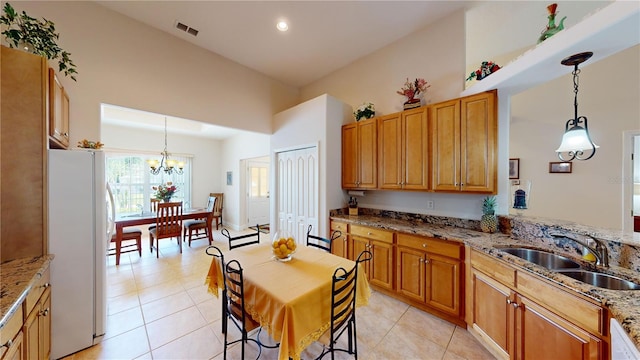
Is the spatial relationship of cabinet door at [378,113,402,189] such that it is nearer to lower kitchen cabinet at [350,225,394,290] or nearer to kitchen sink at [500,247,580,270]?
lower kitchen cabinet at [350,225,394,290]

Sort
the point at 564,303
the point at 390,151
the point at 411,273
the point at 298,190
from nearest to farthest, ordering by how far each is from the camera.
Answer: the point at 564,303
the point at 411,273
the point at 390,151
the point at 298,190

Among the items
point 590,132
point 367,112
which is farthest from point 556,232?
point 590,132

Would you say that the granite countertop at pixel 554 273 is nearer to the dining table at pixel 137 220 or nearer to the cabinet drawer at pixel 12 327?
the cabinet drawer at pixel 12 327

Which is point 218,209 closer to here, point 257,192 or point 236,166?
point 257,192

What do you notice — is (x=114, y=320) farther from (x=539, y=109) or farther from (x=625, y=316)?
(x=539, y=109)

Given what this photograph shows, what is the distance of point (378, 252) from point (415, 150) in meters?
1.37

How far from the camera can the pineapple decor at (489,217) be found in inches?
89.5

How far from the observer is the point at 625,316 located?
920 mm

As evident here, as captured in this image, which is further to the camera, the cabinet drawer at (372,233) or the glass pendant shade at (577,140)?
the cabinet drawer at (372,233)

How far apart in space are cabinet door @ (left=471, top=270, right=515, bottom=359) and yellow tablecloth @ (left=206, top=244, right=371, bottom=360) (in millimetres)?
1006

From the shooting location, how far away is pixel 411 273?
2.42 m

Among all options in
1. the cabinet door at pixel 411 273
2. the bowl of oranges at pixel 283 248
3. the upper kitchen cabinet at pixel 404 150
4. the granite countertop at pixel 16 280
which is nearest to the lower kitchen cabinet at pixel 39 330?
the granite countertop at pixel 16 280

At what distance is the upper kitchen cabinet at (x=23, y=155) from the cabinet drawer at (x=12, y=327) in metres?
0.75

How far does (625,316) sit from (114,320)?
12.5ft
